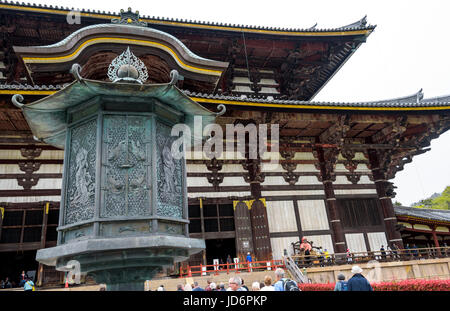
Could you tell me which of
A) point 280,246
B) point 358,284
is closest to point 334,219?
point 280,246

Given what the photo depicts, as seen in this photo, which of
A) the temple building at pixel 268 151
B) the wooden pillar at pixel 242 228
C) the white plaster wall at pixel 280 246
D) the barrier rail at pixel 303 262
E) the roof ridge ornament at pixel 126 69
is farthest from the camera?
the white plaster wall at pixel 280 246

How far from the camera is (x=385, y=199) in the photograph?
1312cm

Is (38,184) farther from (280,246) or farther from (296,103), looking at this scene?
(296,103)

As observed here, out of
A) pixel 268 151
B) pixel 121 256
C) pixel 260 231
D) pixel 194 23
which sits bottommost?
pixel 121 256

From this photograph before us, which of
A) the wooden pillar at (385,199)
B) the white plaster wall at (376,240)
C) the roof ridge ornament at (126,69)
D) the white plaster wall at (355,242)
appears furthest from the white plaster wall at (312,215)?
the roof ridge ornament at (126,69)

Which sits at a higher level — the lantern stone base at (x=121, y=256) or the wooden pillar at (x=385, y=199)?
the wooden pillar at (x=385, y=199)

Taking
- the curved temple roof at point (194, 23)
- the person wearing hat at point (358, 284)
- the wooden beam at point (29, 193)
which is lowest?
the person wearing hat at point (358, 284)

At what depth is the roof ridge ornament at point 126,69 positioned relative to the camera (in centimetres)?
400

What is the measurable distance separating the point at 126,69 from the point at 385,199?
12.3 meters

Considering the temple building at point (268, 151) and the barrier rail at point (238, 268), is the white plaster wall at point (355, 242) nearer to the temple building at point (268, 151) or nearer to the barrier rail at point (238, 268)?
the temple building at point (268, 151)

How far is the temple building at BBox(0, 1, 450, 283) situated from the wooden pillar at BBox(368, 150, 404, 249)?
0.13ft

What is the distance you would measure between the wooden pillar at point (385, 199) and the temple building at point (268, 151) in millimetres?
40
